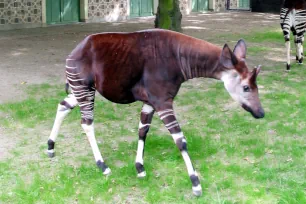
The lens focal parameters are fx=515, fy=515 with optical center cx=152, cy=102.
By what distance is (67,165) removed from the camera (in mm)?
5199

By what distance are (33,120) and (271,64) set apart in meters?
5.56

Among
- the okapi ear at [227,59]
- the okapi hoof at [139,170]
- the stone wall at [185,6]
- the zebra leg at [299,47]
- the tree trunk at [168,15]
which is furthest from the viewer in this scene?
the stone wall at [185,6]

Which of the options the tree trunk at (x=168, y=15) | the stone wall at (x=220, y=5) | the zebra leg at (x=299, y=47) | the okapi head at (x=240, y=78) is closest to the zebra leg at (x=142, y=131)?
the okapi head at (x=240, y=78)

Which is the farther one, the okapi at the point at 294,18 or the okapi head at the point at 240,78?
the okapi at the point at 294,18

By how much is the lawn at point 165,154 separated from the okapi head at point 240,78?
2.61ft

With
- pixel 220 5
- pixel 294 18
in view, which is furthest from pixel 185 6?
pixel 294 18

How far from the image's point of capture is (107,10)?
19.4 meters

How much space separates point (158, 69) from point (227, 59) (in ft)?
2.01

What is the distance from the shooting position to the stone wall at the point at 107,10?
741 inches

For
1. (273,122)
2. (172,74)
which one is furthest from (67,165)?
(273,122)

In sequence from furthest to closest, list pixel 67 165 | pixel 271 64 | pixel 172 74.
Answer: pixel 271 64 < pixel 67 165 < pixel 172 74

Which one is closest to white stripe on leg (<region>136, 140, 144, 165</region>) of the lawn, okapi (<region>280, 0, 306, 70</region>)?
the lawn

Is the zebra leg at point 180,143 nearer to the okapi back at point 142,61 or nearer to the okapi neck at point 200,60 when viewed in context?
the okapi back at point 142,61

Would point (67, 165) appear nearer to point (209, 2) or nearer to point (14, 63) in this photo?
point (14, 63)
